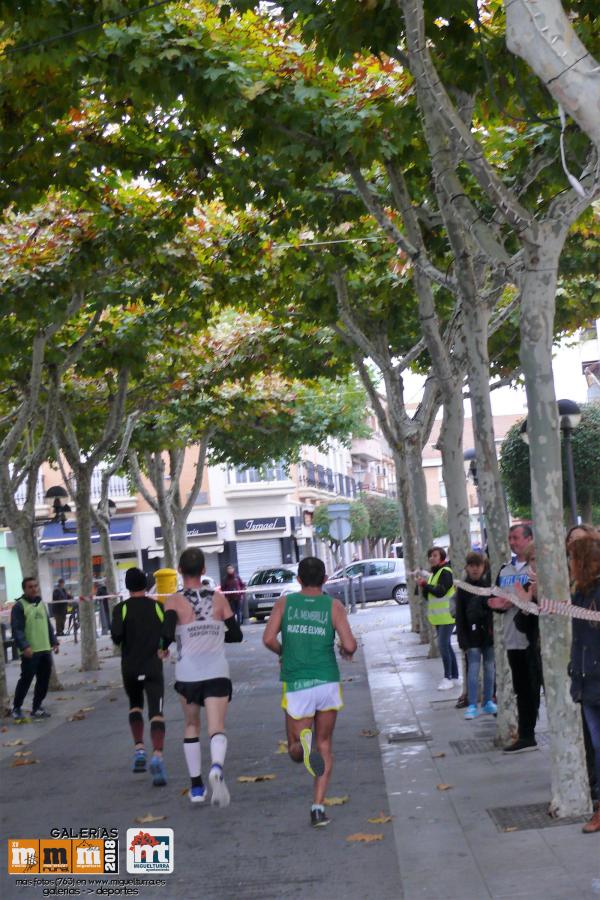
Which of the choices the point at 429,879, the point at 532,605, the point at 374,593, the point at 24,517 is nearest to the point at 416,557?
the point at 24,517

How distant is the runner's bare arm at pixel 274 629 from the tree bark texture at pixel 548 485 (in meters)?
1.71

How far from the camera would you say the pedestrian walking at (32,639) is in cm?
1675

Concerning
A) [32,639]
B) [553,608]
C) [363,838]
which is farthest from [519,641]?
[32,639]

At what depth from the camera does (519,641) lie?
1045cm

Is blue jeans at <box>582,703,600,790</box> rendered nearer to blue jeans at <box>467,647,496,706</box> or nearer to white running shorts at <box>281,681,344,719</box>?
white running shorts at <box>281,681,344,719</box>

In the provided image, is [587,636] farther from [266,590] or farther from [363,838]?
[266,590]

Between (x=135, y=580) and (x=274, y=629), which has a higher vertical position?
(x=135, y=580)

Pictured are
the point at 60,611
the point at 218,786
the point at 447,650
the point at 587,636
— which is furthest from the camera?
the point at 60,611

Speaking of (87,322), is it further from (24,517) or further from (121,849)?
(121,849)

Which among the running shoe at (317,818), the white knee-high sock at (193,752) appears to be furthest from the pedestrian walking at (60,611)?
the running shoe at (317,818)

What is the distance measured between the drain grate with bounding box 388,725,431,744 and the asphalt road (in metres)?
0.20

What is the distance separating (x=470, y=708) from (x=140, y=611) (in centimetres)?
425

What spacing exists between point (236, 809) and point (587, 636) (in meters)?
3.38

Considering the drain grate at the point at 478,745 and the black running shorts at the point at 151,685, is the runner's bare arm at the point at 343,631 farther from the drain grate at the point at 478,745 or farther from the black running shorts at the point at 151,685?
the drain grate at the point at 478,745
